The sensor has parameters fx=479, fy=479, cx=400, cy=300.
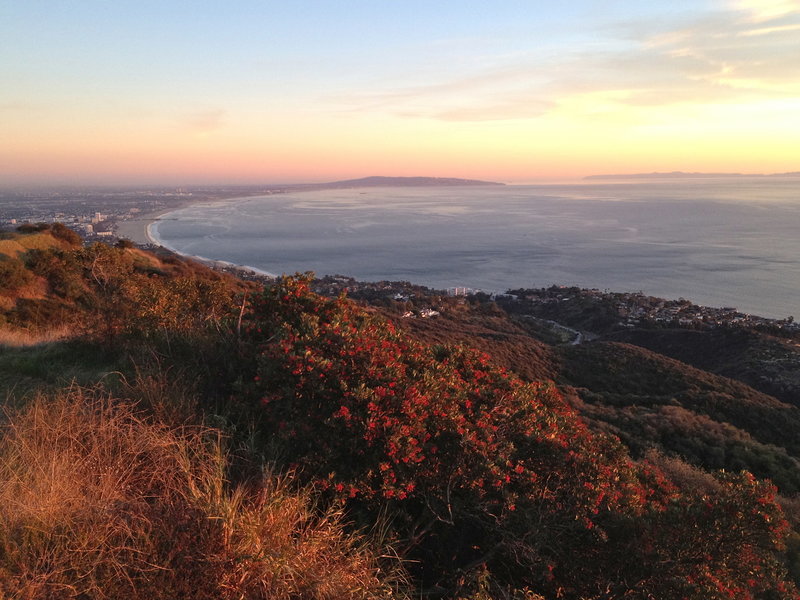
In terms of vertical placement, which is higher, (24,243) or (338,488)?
(24,243)

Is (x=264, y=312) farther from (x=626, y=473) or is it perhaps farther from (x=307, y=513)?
(x=626, y=473)

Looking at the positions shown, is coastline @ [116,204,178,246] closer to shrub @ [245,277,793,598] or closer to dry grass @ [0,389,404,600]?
dry grass @ [0,389,404,600]

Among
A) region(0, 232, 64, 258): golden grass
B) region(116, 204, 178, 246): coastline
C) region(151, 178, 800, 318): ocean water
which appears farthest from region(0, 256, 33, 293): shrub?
region(116, 204, 178, 246): coastline

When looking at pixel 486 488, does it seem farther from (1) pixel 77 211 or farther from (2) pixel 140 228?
(1) pixel 77 211

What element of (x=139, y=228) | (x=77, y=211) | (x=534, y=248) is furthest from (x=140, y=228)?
(x=534, y=248)

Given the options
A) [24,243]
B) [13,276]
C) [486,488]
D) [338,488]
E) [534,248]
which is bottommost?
[534,248]

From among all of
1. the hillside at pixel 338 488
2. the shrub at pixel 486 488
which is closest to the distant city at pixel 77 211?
the hillside at pixel 338 488

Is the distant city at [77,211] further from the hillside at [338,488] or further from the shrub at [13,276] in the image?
the hillside at [338,488]
